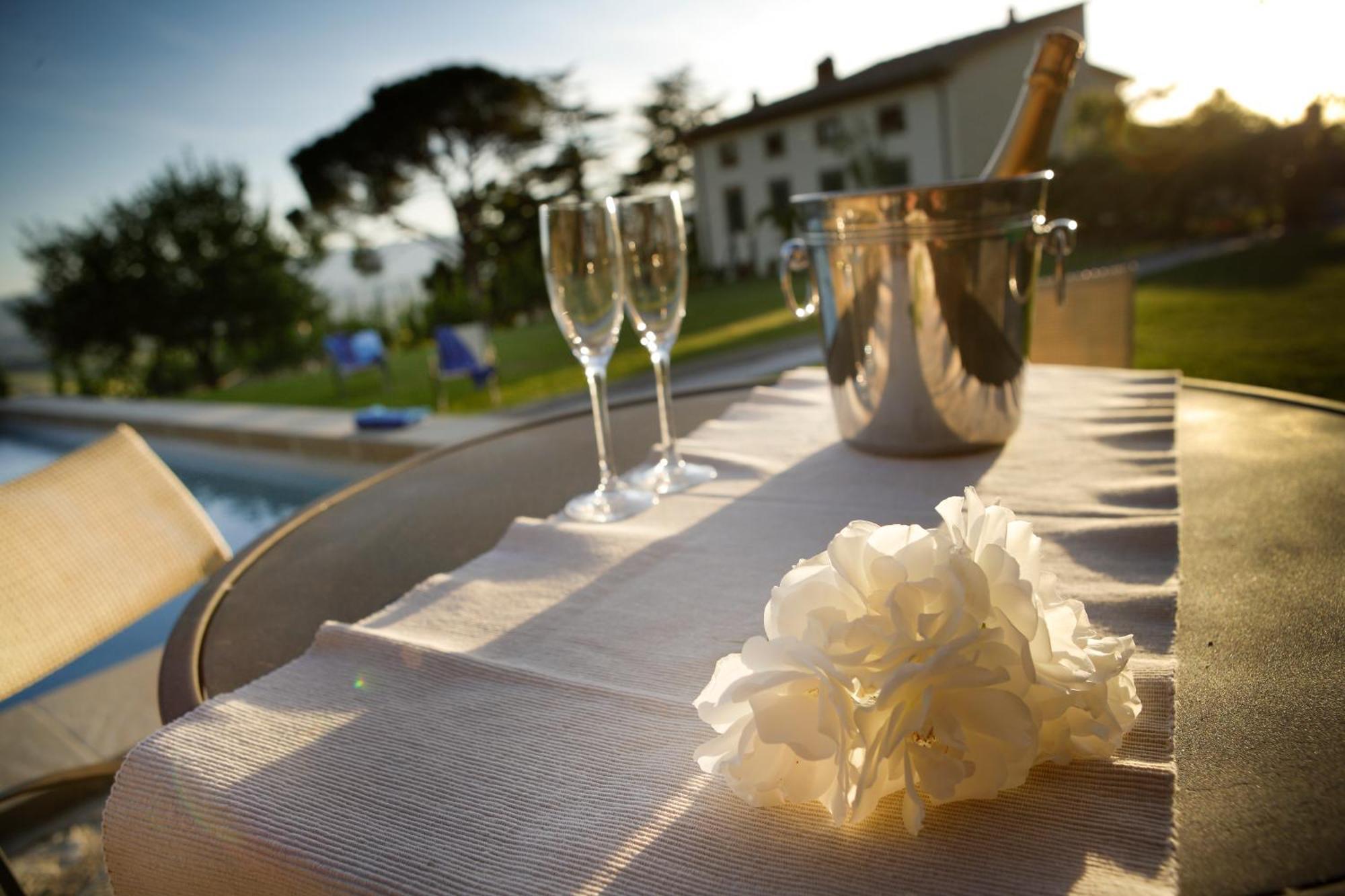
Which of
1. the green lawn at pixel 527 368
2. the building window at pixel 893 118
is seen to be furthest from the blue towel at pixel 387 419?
the building window at pixel 893 118

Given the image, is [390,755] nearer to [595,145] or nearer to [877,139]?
[877,139]

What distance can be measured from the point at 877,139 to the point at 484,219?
25.0 ft

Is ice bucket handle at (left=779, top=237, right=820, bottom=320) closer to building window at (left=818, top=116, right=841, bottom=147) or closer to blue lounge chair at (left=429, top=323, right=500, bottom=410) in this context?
blue lounge chair at (left=429, top=323, right=500, bottom=410)

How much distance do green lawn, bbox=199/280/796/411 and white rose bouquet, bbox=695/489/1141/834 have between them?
16.7 ft

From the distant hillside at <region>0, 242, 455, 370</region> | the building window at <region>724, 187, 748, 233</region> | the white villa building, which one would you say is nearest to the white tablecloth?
the distant hillside at <region>0, 242, 455, 370</region>

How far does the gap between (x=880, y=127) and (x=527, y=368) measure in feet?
34.1

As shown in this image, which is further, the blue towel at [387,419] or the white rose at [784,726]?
the blue towel at [387,419]

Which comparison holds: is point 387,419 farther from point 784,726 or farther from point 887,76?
point 887,76

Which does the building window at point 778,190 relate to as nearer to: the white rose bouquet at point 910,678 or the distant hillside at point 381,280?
the distant hillside at point 381,280

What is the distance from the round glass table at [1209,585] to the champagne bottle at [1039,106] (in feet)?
1.03

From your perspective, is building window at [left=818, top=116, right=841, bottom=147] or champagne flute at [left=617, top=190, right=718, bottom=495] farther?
building window at [left=818, top=116, right=841, bottom=147]

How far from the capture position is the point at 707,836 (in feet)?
1.10

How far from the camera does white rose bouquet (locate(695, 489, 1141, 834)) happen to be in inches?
11.8

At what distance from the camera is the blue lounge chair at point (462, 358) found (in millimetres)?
6629
